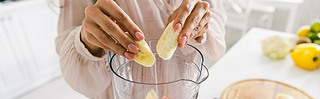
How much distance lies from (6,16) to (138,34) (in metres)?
1.55

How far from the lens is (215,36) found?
61 cm

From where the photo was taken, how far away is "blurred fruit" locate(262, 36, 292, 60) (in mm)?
862

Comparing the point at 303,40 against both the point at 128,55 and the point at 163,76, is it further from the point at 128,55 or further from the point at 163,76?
the point at 128,55

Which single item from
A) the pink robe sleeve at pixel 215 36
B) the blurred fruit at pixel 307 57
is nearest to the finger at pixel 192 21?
the pink robe sleeve at pixel 215 36

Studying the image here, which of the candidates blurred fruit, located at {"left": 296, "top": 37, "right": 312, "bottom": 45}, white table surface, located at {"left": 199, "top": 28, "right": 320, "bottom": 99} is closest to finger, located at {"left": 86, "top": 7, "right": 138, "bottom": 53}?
white table surface, located at {"left": 199, "top": 28, "right": 320, "bottom": 99}

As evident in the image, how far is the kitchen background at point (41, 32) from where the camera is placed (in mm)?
1535

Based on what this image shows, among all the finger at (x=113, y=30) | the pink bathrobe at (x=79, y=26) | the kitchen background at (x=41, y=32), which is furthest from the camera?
the kitchen background at (x=41, y=32)

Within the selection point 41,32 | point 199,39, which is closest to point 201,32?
point 199,39

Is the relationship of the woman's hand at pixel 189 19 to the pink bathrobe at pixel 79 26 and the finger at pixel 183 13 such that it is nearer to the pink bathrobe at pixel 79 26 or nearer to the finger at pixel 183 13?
the finger at pixel 183 13

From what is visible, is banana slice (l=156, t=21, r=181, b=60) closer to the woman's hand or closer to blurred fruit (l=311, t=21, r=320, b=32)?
the woman's hand

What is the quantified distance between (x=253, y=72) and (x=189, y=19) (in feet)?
1.81

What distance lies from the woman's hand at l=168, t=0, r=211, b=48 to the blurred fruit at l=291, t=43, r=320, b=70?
58 centimetres

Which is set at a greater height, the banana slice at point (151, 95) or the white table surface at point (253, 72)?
the banana slice at point (151, 95)

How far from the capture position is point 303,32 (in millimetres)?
986
